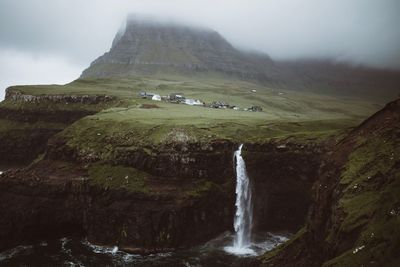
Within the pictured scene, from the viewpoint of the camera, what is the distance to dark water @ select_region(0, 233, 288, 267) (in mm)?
58656

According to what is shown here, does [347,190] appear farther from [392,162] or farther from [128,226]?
[128,226]

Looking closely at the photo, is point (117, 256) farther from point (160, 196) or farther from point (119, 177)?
point (119, 177)

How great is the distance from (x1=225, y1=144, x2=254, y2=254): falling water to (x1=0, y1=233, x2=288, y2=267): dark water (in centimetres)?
145

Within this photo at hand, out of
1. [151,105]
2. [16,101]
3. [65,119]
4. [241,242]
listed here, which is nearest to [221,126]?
[241,242]

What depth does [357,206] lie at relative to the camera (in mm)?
34000

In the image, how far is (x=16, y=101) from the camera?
135750mm

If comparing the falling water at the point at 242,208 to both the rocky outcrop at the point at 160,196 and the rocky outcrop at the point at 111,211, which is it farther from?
the rocky outcrop at the point at 111,211

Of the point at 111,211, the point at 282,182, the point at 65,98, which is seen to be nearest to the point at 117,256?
the point at 111,211

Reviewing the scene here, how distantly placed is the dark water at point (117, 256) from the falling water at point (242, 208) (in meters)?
1.45

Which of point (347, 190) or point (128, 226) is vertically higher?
point (347, 190)

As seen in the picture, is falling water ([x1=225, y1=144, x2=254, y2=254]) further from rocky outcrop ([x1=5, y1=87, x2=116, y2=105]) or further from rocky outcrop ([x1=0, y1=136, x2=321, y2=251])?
rocky outcrop ([x1=5, y1=87, x2=116, y2=105])

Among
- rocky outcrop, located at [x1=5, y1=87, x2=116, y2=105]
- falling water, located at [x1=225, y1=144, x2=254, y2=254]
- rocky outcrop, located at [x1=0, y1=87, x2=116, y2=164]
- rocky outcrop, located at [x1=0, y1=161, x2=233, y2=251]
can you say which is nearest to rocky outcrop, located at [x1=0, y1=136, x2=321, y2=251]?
rocky outcrop, located at [x1=0, y1=161, x2=233, y2=251]

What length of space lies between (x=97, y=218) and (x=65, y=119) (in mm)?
62231

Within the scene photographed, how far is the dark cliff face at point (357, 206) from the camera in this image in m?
28.4
